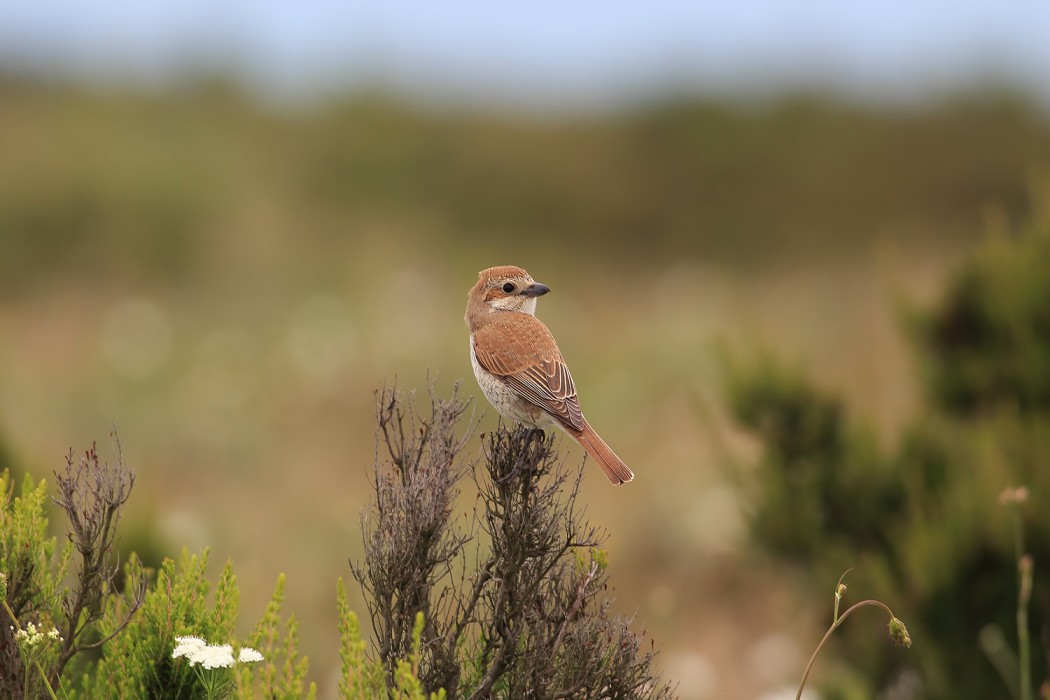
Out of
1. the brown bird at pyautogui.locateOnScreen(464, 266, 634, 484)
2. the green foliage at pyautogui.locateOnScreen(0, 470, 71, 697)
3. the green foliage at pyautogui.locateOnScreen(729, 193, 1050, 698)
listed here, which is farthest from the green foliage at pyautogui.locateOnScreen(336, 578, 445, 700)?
the green foliage at pyautogui.locateOnScreen(729, 193, 1050, 698)

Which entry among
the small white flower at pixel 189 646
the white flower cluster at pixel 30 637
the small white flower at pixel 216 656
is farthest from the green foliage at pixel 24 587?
the small white flower at pixel 216 656

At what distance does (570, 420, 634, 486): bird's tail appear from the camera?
3.77m

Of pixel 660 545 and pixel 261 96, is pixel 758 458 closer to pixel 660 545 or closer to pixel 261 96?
pixel 660 545

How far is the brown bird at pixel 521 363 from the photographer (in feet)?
13.2

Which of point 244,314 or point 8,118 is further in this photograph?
point 8,118

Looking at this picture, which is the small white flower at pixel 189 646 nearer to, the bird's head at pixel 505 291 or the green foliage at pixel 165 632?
the green foliage at pixel 165 632

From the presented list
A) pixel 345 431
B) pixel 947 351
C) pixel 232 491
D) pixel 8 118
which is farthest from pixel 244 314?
pixel 947 351

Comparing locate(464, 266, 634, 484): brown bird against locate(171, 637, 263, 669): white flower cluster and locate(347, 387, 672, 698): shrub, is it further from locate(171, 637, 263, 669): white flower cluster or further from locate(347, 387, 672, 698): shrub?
locate(171, 637, 263, 669): white flower cluster

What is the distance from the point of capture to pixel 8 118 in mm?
24953

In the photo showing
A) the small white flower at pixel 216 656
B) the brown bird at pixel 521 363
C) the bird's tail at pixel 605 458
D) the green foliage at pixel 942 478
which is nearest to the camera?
the small white flower at pixel 216 656

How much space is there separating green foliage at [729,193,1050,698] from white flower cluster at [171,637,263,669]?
364 cm

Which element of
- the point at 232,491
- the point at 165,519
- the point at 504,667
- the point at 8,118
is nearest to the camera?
the point at 504,667

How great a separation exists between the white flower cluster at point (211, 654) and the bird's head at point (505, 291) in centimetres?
163

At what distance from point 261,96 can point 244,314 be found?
11.7 m
